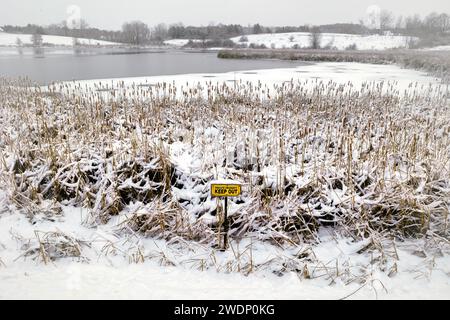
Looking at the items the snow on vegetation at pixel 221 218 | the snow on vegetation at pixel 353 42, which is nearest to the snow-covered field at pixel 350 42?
the snow on vegetation at pixel 353 42

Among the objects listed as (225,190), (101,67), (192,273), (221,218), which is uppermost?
(101,67)

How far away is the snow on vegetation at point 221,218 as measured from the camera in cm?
263

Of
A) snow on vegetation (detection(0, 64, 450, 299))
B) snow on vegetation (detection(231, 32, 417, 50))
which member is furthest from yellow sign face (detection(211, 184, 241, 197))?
snow on vegetation (detection(231, 32, 417, 50))

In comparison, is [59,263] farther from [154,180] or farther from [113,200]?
[154,180]

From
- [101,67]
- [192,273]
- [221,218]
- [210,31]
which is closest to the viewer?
[192,273]

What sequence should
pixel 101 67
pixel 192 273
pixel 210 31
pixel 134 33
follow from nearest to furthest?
pixel 192 273, pixel 101 67, pixel 134 33, pixel 210 31

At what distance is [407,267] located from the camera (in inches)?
111

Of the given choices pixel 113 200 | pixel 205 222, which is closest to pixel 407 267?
pixel 205 222

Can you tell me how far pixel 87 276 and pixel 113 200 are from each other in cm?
117

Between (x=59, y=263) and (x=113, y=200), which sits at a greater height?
(x=113, y=200)

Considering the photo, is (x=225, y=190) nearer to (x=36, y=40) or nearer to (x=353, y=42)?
(x=36, y=40)

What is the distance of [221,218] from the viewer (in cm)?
332

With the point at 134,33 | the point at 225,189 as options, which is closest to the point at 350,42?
the point at 134,33

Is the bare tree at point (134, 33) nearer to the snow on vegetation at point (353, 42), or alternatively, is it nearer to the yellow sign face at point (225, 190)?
the snow on vegetation at point (353, 42)
